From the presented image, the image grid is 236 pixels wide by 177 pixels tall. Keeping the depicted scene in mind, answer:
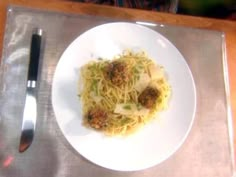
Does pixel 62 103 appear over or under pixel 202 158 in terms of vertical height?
over

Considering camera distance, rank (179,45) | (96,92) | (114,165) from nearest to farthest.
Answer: (114,165) < (96,92) < (179,45)

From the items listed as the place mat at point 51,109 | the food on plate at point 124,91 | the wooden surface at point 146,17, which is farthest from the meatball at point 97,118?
the wooden surface at point 146,17

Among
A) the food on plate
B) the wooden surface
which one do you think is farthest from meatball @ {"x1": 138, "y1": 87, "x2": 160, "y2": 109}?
the wooden surface

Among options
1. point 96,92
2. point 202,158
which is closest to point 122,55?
point 96,92

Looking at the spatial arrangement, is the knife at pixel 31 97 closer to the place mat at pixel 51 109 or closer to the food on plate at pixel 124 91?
the place mat at pixel 51 109

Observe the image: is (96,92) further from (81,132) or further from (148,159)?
(148,159)

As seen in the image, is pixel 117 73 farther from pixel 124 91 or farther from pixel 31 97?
pixel 31 97

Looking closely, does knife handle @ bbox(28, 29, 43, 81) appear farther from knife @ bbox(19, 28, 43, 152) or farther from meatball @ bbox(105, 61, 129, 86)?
meatball @ bbox(105, 61, 129, 86)
